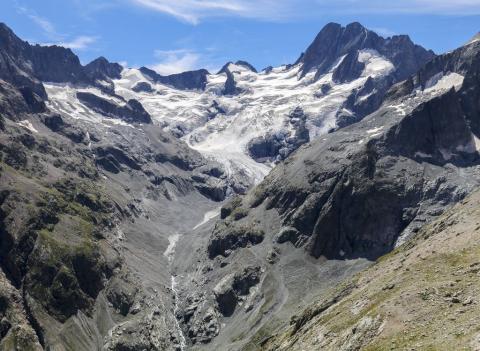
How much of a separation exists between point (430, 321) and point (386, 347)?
289 inches

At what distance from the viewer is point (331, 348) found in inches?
4213

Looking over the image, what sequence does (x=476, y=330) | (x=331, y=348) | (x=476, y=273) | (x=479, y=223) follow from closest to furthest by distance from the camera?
1. (x=476, y=330)
2. (x=476, y=273)
3. (x=331, y=348)
4. (x=479, y=223)

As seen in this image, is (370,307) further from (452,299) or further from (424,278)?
(452,299)

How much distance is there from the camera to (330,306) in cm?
14475

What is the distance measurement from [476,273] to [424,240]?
179 feet

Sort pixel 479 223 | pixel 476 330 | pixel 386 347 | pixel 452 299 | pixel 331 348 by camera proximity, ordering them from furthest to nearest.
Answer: pixel 479 223 < pixel 331 348 < pixel 452 299 < pixel 386 347 < pixel 476 330

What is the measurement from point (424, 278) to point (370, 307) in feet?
36.1

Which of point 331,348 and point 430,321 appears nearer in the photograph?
point 430,321

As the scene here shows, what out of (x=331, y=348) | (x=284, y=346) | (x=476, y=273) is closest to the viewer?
(x=476, y=273)

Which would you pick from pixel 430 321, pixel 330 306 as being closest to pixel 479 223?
pixel 330 306

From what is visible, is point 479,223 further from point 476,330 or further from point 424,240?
point 476,330

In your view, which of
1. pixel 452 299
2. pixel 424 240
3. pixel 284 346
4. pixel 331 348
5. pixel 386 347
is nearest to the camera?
pixel 386 347

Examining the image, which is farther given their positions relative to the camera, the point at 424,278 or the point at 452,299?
the point at 424,278

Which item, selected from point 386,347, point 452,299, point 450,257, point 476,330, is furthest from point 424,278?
point 476,330
